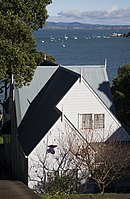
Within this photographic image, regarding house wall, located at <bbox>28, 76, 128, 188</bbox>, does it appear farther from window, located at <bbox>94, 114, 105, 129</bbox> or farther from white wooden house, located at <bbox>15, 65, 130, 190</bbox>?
window, located at <bbox>94, 114, 105, 129</bbox>

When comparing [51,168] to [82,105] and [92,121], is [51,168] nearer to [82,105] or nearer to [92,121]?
[92,121]

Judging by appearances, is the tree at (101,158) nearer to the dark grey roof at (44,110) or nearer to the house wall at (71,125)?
the house wall at (71,125)

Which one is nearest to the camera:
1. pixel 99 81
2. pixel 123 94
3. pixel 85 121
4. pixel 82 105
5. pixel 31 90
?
pixel 82 105

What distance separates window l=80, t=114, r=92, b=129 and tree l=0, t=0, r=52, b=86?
339cm

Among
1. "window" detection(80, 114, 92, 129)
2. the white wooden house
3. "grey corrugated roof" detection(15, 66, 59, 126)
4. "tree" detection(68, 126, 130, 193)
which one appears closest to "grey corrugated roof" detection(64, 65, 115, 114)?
the white wooden house

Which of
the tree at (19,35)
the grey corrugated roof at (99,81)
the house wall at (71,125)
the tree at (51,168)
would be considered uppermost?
the tree at (19,35)

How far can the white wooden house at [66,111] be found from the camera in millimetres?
22688

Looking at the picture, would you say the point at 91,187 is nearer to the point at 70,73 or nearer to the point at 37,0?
the point at 70,73

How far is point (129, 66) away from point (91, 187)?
11.8m

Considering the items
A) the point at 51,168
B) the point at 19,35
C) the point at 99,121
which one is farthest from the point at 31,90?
the point at 51,168

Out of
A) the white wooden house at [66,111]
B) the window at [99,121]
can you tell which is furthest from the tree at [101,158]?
the window at [99,121]

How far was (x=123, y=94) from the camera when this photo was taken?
104 ft

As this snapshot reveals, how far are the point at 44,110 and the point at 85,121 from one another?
8.06ft

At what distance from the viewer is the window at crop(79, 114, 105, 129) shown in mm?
23578
